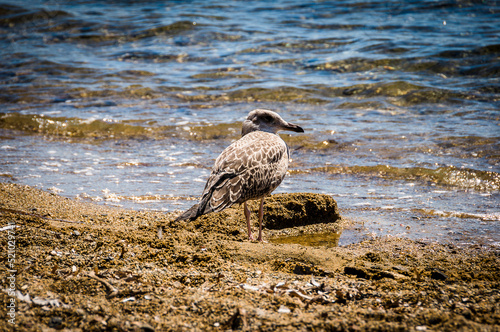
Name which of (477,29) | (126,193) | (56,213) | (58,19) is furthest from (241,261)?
(58,19)

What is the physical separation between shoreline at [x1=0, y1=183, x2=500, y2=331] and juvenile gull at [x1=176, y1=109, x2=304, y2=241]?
35 centimetres

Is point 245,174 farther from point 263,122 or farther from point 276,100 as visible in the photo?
point 276,100

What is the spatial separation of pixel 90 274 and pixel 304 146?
6401 millimetres

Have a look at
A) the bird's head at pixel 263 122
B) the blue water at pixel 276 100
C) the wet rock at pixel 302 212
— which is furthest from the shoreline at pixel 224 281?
the bird's head at pixel 263 122

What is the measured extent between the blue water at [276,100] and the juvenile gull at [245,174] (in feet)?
3.64

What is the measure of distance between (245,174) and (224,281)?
160 centimetres

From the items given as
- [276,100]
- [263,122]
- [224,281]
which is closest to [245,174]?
[263,122]

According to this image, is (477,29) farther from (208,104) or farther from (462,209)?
(462,209)

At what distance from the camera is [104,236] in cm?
454

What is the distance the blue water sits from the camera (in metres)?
7.12

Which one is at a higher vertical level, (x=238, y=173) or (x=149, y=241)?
(x=238, y=173)

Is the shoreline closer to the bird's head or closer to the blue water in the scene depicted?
the blue water

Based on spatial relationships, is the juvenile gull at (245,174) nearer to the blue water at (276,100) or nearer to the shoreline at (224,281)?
the shoreline at (224,281)

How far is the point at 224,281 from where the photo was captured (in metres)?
3.80
